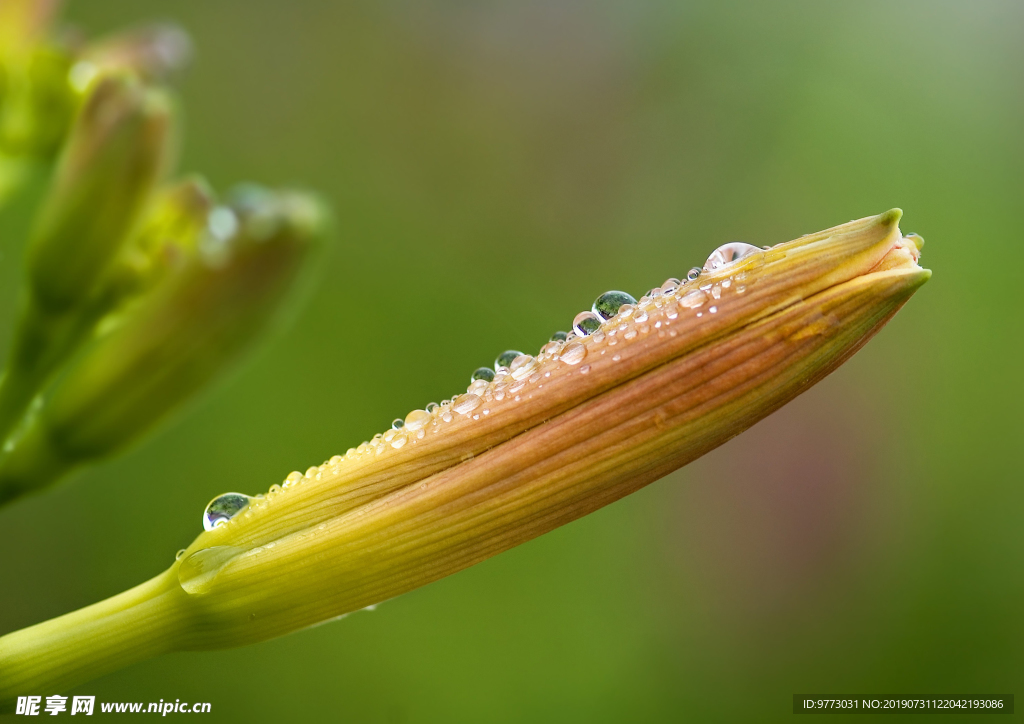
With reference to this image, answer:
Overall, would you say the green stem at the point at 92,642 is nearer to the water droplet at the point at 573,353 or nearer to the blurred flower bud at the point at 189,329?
the blurred flower bud at the point at 189,329

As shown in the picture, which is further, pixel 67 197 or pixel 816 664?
pixel 816 664

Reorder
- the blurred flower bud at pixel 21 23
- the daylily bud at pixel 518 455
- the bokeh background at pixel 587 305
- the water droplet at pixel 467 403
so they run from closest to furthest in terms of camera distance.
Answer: the daylily bud at pixel 518 455 → the water droplet at pixel 467 403 → the blurred flower bud at pixel 21 23 → the bokeh background at pixel 587 305

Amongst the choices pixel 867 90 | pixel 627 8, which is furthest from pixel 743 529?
pixel 627 8

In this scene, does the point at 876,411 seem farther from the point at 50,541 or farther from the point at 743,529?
the point at 50,541

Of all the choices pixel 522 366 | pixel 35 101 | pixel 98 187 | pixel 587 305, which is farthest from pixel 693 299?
pixel 587 305

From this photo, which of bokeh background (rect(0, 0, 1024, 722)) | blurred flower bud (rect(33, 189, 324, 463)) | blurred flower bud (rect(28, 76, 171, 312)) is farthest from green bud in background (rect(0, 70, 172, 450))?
bokeh background (rect(0, 0, 1024, 722))

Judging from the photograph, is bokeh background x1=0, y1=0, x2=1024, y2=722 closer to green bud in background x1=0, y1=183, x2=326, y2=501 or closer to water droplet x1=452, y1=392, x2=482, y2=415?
green bud in background x1=0, y1=183, x2=326, y2=501

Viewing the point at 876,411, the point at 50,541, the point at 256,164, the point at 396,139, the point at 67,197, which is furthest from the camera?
the point at 396,139

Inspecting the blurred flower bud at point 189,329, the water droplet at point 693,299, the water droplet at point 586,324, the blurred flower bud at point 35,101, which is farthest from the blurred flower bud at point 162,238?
the water droplet at point 693,299
